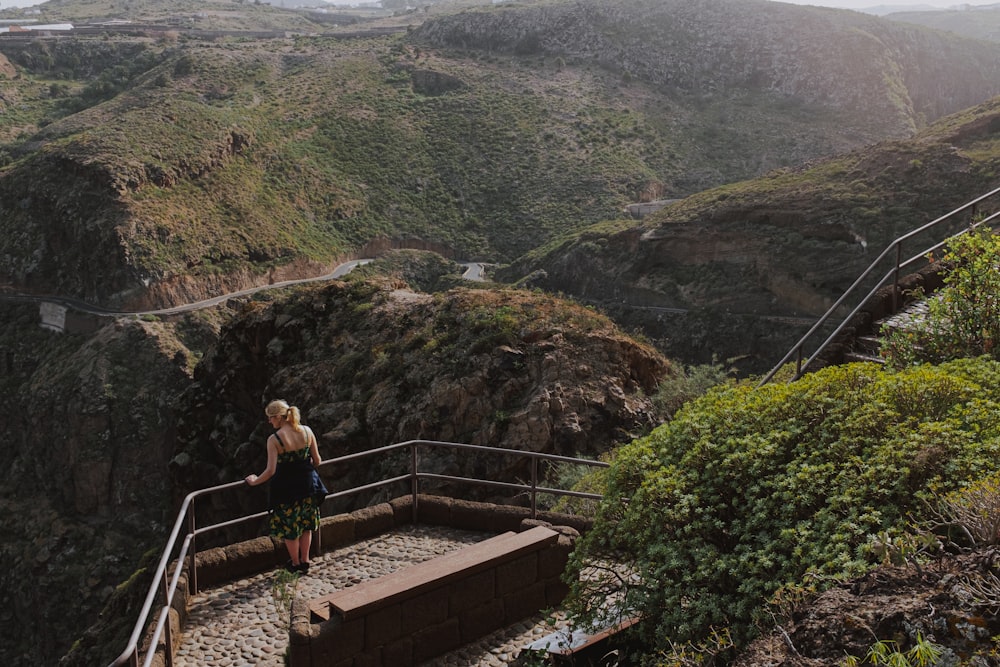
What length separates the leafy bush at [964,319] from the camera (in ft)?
22.1

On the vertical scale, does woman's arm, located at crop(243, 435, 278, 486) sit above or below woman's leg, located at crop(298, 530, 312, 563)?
above

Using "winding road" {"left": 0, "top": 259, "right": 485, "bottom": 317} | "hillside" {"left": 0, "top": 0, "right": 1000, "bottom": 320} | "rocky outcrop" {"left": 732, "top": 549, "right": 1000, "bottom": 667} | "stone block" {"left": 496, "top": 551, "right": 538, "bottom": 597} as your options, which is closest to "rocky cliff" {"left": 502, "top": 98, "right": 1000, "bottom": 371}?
"winding road" {"left": 0, "top": 259, "right": 485, "bottom": 317}

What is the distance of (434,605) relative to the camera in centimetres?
610

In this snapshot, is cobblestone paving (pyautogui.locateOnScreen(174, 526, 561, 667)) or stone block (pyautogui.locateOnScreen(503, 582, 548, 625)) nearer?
cobblestone paving (pyautogui.locateOnScreen(174, 526, 561, 667))

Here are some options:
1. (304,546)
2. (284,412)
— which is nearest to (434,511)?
(304,546)

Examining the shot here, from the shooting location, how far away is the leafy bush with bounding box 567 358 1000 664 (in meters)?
3.99

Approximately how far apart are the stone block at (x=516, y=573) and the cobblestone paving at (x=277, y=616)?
33cm

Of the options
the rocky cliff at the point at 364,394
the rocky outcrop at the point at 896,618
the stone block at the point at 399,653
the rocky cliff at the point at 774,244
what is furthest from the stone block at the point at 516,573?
the rocky cliff at the point at 774,244

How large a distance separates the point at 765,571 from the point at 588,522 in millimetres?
3552

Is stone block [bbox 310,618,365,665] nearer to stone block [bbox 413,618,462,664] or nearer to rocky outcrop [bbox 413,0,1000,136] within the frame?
stone block [bbox 413,618,462,664]

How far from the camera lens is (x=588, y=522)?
24.9ft

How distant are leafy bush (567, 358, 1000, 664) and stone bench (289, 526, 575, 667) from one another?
1254 mm

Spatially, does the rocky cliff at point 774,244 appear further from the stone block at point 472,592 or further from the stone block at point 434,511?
the stone block at point 472,592

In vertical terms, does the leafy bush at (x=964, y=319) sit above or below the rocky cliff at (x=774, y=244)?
above
